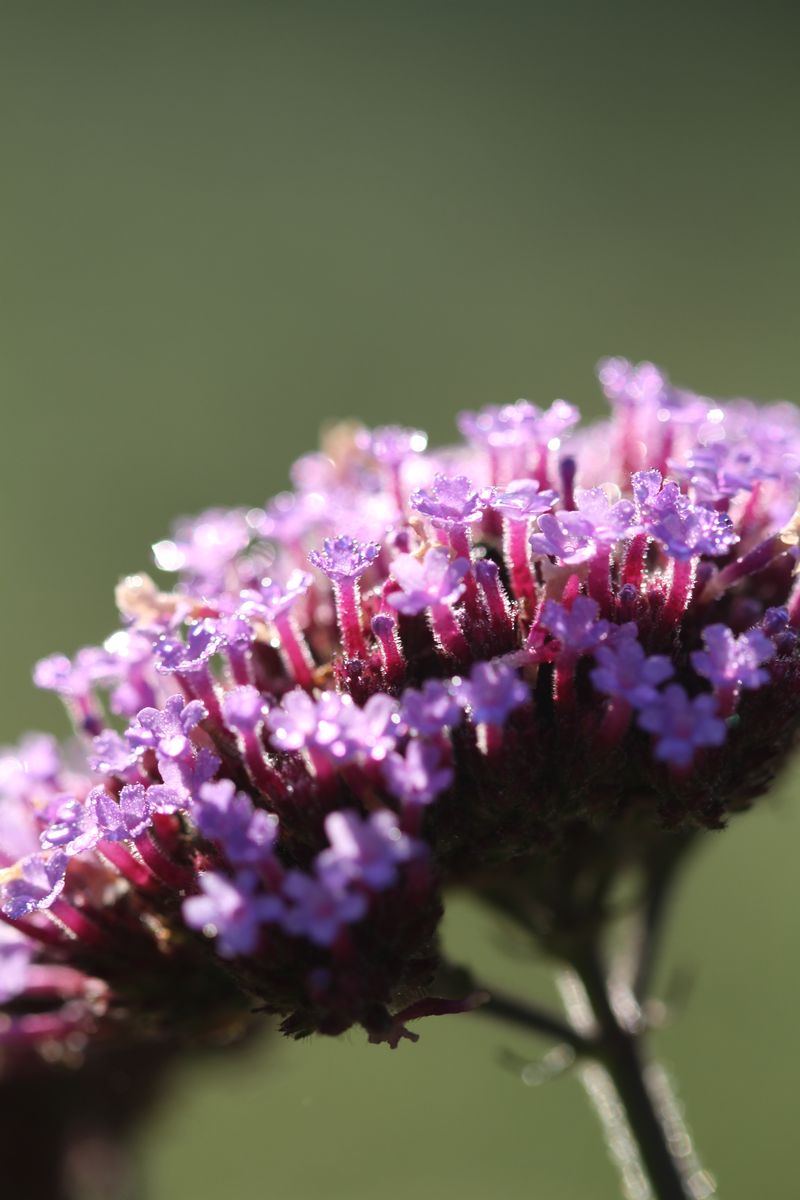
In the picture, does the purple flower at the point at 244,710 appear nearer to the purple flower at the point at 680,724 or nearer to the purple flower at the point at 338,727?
the purple flower at the point at 338,727

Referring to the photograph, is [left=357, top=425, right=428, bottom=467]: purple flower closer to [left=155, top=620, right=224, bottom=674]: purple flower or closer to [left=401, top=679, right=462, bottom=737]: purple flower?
[left=155, top=620, right=224, bottom=674]: purple flower

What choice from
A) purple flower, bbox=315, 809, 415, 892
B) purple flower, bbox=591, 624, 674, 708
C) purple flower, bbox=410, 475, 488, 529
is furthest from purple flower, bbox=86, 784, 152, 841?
purple flower, bbox=591, 624, 674, 708

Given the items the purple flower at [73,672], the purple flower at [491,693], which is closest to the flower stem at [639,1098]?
the purple flower at [491,693]

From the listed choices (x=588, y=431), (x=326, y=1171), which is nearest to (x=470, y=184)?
(x=326, y=1171)

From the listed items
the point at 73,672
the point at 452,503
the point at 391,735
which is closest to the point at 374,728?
the point at 391,735

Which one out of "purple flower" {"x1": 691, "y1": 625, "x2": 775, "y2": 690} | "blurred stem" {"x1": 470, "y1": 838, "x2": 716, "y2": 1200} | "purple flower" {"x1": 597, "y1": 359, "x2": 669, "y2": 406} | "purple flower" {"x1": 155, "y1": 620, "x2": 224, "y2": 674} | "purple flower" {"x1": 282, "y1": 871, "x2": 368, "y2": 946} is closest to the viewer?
"purple flower" {"x1": 282, "y1": 871, "x2": 368, "y2": 946}

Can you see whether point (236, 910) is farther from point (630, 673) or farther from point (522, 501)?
point (522, 501)
